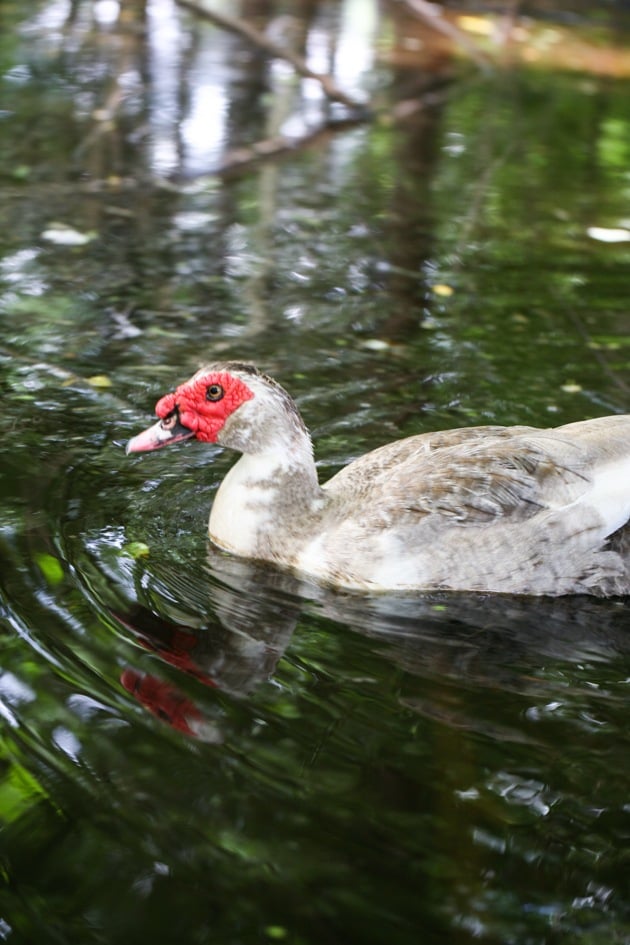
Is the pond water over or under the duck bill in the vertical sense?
under

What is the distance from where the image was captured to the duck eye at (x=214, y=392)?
597cm

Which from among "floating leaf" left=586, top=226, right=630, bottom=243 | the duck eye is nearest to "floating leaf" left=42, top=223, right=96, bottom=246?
"floating leaf" left=586, top=226, right=630, bottom=243

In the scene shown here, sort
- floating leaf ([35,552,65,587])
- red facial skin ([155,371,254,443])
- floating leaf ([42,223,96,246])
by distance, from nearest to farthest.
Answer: floating leaf ([35,552,65,587])
red facial skin ([155,371,254,443])
floating leaf ([42,223,96,246])

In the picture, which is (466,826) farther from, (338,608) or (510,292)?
(510,292)

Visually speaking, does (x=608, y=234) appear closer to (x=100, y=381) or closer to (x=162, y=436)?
(x=100, y=381)

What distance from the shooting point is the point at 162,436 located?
19.8ft

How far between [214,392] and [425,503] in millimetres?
1019

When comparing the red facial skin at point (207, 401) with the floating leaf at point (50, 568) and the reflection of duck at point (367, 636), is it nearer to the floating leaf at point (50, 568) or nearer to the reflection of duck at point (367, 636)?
the reflection of duck at point (367, 636)

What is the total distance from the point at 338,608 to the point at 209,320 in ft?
10.7

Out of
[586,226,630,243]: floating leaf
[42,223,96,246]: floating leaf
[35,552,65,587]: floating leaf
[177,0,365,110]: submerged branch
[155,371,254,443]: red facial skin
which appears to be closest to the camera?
[35,552,65,587]: floating leaf

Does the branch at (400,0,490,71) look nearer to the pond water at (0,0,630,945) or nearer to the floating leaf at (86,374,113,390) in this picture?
the pond water at (0,0,630,945)

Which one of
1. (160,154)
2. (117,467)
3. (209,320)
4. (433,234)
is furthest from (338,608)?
(160,154)

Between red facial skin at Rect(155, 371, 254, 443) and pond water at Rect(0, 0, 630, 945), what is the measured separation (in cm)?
53

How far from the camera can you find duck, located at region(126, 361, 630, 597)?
5.79 metres
